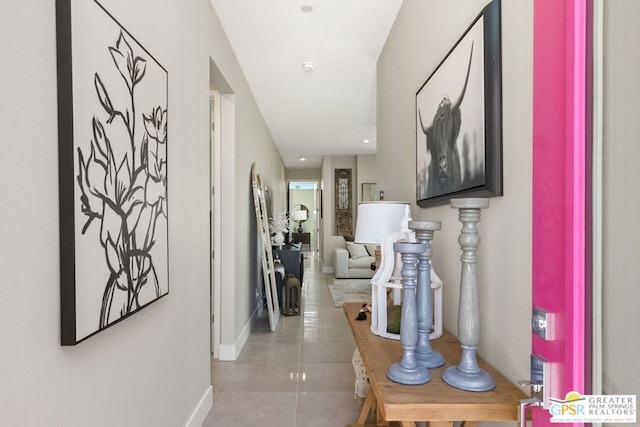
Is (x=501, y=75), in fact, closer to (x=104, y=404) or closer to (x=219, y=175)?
(x=104, y=404)

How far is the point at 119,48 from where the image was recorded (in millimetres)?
1221

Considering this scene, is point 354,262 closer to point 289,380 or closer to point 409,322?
point 289,380

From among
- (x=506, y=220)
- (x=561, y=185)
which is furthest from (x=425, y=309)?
(x=561, y=185)

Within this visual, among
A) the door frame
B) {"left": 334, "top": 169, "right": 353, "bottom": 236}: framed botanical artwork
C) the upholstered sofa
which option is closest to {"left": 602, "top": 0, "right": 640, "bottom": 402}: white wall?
the door frame

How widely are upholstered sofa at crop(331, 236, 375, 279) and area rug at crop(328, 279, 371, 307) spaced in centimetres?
16

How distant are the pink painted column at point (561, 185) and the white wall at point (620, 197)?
0.03 meters

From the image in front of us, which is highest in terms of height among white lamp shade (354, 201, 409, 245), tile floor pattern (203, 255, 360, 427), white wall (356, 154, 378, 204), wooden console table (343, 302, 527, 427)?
white wall (356, 154, 378, 204)

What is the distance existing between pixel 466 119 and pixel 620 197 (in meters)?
0.89

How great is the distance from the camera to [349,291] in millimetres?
6246

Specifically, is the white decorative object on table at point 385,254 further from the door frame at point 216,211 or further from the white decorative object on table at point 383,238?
the door frame at point 216,211

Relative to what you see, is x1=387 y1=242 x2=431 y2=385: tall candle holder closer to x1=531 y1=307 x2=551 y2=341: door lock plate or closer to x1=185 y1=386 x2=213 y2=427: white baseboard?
x1=531 y1=307 x2=551 y2=341: door lock plate

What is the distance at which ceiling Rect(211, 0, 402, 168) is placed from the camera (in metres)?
2.56

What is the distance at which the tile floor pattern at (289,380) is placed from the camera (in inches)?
91.3

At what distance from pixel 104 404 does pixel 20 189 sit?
79 cm
